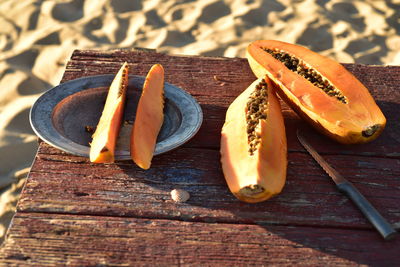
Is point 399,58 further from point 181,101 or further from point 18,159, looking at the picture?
point 18,159

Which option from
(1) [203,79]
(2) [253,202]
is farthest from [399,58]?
(2) [253,202]

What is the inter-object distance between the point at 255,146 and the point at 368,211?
36 centimetres

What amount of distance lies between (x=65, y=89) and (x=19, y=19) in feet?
7.78

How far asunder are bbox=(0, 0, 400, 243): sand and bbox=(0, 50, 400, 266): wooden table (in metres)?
1.81

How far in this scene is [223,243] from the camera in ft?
4.30

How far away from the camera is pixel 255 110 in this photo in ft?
5.41

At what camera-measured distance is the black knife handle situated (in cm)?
133

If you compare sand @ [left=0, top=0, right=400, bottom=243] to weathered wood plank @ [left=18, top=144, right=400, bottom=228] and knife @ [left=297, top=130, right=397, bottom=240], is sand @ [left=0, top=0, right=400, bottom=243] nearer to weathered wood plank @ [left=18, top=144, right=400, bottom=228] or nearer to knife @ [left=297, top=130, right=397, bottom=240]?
weathered wood plank @ [left=18, top=144, right=400, bottom=228]

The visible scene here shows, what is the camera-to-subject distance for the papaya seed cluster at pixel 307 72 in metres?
1.71

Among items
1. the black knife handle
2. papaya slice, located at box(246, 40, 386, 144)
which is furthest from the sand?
the black knife handle

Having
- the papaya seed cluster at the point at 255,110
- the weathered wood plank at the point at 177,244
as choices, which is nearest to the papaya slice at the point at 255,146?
the papaya seed cluster at the point at 255,110

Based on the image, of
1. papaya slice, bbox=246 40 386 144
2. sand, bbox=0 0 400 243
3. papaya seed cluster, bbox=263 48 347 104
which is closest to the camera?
papaya slice, bbox=246 40 386 144

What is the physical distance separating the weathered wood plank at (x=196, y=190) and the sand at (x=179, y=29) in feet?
5.84

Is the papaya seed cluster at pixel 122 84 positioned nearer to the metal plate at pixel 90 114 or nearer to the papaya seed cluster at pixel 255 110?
the metal plate at pixel 90 114
